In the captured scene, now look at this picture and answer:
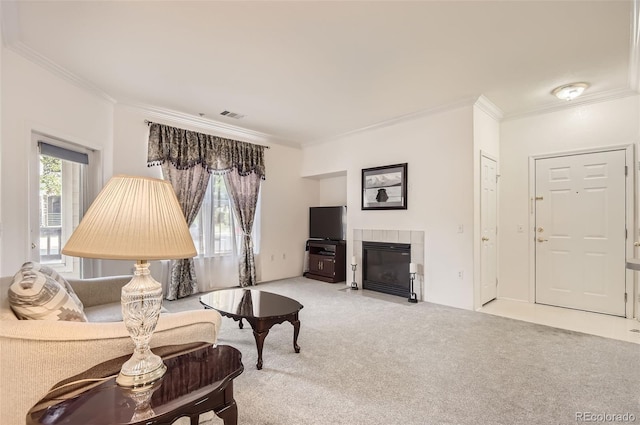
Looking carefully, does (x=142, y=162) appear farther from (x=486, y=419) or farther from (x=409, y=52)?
(x=486, y=419)

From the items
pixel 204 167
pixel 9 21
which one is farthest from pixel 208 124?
pixel 9 21

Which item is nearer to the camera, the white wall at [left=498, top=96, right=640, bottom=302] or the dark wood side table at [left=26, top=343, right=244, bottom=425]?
the dark wood side table at [left=26, top=343, right=244, bottom=425]

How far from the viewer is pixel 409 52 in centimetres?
280

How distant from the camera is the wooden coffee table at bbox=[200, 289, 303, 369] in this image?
2434mm

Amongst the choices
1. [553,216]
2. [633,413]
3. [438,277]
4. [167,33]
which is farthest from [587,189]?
[167,33]

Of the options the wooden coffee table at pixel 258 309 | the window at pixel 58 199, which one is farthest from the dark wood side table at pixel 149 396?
the window at pixel 58 199

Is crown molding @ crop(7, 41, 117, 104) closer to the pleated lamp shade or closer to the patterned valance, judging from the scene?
the patterned valance

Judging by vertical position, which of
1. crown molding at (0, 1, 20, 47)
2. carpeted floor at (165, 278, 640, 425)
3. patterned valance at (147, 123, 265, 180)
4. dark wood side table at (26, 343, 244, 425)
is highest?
crown molding at (0, 1, 20, 47)

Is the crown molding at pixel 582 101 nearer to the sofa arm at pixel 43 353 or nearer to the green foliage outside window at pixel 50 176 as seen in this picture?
the sofa arm at pixel 43 353

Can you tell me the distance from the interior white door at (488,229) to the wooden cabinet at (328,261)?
7.70ft

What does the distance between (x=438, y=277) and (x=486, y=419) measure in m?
2.54

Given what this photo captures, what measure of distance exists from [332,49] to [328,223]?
3.60m

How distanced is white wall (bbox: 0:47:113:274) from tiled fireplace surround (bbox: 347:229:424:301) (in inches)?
160

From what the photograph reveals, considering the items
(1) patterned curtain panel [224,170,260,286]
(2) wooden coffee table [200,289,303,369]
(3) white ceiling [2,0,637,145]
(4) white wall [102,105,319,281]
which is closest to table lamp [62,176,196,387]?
(2) wooden coffee table [200,289,303,369]
